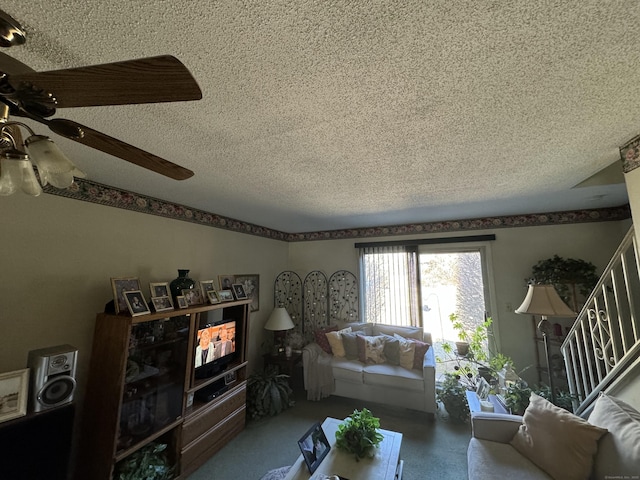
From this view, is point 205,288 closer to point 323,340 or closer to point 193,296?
point 193,296

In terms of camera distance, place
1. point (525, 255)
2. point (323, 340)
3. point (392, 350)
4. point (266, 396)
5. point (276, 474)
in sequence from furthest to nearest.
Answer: point (323, 340), point (525, 255), point (392, 350), point (266, 396), point (276, 474)

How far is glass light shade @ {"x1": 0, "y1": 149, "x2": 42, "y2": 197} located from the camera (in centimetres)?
67

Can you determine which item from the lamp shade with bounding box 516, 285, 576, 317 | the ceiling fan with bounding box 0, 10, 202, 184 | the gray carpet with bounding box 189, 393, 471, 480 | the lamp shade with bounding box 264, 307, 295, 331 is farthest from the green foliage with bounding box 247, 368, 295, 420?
the ceiling fan with bounding box 0, 10, 202, 184

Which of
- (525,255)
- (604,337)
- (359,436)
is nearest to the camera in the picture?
(359,436)

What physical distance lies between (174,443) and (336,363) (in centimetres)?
188

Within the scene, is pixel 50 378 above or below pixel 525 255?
below

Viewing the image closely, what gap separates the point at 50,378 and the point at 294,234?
3.60 metres

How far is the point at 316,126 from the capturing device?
1293mm

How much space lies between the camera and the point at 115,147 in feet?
3.03

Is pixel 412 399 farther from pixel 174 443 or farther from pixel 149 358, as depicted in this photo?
pixel 149 358

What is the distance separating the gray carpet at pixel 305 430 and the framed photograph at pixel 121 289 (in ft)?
5.08

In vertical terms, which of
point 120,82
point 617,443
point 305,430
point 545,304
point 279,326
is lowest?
point 305,430

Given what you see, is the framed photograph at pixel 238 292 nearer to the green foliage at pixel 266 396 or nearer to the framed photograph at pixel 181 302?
the framed photograph at pixel 181 302

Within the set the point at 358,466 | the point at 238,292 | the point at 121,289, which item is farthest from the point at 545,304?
the point at 121,289
